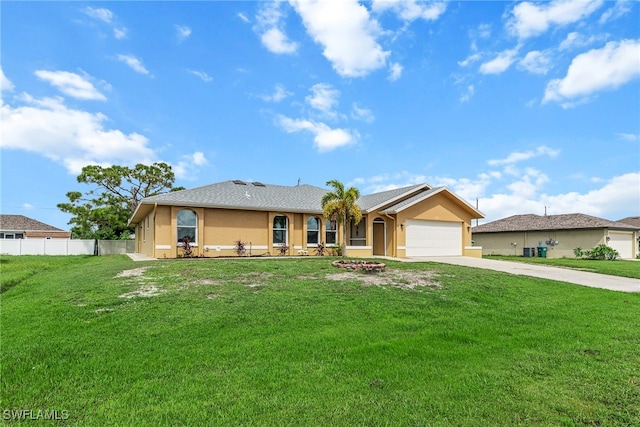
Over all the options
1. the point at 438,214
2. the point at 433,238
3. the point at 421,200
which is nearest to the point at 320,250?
the point at 421,200

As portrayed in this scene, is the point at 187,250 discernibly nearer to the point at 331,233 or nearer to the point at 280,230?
the point at 280,230

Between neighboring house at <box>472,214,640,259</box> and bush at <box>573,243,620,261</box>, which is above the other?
neighboring house at <box>472,214,640,259</box>

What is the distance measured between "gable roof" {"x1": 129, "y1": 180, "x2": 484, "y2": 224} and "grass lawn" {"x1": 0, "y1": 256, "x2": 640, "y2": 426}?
981cm

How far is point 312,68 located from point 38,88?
10109mm

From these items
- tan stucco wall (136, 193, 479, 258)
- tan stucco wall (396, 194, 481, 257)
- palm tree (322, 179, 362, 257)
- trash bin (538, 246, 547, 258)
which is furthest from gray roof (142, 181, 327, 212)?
trash bin (538, 246, 547, 258)

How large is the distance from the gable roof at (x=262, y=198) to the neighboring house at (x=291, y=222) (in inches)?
1.9

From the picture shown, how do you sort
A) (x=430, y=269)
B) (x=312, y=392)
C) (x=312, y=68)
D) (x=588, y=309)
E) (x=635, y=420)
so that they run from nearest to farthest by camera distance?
(x=635, y=420), (x=312, y=392), (x=588, y=309), (x=430, y=269), (x=312, y=68)

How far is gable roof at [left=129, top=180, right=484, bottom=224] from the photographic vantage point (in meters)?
18.4

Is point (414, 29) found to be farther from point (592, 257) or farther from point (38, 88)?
point (592, 257)

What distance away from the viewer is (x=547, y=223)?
103 feet

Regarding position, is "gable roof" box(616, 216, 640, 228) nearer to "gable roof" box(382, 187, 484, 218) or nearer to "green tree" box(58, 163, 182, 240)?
"gable roof" box(382, 187, 484, 218)

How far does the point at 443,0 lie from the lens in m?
11.6

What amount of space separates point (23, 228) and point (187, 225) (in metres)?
39.7

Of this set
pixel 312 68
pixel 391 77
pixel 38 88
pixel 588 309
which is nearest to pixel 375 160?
pixel 391 77
